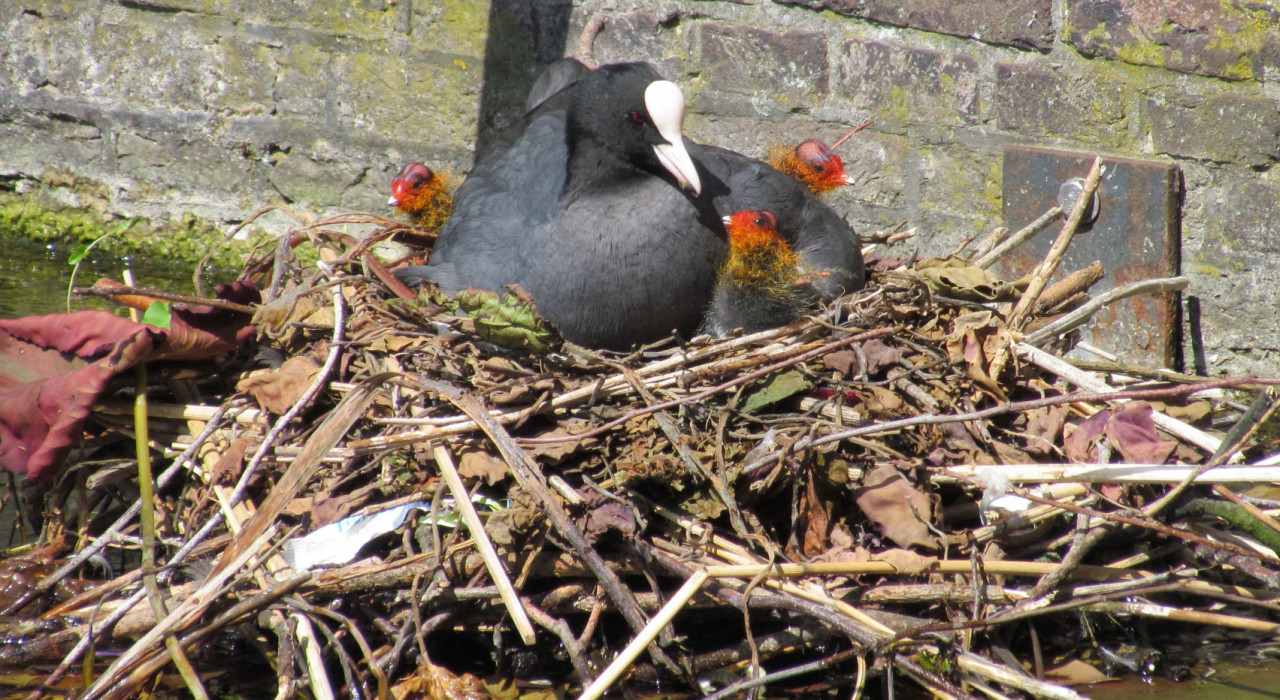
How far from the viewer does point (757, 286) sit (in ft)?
6.48

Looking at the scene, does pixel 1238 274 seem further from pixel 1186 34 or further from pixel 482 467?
pixel 482 467

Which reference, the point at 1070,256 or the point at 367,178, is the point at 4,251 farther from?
the point at 1070,256

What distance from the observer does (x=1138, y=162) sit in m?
2.21

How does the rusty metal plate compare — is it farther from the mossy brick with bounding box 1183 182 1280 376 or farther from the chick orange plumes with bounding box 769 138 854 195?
the mossy brick with bounding box 1183 182 1280 376

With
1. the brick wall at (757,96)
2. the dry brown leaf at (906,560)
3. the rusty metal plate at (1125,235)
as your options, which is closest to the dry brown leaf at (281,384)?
the dry brown leaf at (906,560)

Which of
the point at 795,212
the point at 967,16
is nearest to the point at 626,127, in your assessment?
the point at 795,212

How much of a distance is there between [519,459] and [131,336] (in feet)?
2.42

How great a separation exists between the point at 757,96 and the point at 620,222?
107cm

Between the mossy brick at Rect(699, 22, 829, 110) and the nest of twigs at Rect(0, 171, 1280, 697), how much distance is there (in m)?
A: 1.28

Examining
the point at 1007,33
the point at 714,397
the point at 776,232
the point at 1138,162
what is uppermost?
the point at 1007,33

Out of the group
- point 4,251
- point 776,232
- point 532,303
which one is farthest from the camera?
point 4,251

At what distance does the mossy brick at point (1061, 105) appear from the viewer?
2.85 meters

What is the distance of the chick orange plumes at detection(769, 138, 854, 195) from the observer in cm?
243

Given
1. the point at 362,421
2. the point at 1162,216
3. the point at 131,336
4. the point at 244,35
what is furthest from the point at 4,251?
the point at 1162,216
